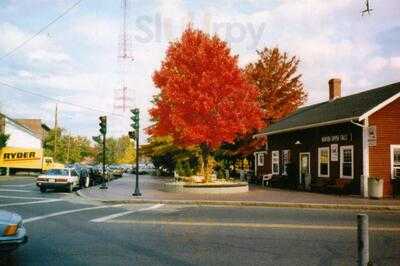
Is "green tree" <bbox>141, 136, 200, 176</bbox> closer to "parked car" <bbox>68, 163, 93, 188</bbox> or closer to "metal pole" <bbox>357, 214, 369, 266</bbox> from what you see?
"parked car" <bbox>68, 163, 93, 188</bbox>

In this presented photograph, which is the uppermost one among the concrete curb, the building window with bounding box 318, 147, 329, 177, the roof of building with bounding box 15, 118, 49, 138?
the roof of building with bounding box 15, 118, 49, 138

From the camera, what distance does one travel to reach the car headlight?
7882 mm

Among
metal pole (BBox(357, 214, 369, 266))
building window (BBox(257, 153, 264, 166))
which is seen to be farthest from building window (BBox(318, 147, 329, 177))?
metal pole (BBox(357, 214, 369, 266))

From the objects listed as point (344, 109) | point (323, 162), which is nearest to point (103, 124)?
point (323, 162)

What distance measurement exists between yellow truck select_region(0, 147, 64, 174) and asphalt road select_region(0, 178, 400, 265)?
136 ft

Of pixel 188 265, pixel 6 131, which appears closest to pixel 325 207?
pixel 188 265

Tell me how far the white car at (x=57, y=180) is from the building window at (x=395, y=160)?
18.2 meters

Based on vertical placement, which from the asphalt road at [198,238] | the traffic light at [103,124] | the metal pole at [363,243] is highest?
the traffic light at [103,124]

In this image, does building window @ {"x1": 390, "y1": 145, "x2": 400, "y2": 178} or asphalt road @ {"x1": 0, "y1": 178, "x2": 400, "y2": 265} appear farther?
building window @ {"x1": 390, "y1": 145, "x2": 400, "y2": 178}

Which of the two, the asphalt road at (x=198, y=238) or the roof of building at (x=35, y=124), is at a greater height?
the roof of building at (x=35, y=124)

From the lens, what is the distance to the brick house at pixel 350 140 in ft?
A: 81.8

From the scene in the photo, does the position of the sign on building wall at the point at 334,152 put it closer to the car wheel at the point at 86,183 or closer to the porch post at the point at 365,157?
the porch post at the point at 365,157

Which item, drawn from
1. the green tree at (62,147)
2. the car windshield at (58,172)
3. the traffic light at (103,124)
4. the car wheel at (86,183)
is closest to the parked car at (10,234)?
the traffic light at (103,124)

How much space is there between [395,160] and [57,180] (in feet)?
62.3
